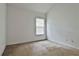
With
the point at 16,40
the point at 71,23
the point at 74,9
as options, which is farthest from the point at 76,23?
the point at 16,40

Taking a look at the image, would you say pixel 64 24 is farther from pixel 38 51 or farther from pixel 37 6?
pixel 38 51

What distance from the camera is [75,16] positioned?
135 inches

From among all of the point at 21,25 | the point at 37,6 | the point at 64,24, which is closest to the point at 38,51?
the point at 21,25

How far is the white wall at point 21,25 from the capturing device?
3.75 metres

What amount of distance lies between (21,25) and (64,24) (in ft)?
6.58

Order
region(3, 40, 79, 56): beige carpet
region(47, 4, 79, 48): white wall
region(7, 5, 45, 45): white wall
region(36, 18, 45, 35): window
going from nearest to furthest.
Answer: region(3, 40, 79, 56): beige carpet → region(47, 4, 79, 48): white wall → region(7, 5, 45, 45): white wall → region(36, 18, 45, 35): window

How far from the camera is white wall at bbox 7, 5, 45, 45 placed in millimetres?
3750

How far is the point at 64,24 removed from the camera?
3926 mm

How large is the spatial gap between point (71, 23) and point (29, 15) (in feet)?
6.53

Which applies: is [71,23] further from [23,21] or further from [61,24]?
[23,21]

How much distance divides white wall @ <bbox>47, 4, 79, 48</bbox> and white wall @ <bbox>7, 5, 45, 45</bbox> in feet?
2.07

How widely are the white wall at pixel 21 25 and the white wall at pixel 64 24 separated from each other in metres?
0.63

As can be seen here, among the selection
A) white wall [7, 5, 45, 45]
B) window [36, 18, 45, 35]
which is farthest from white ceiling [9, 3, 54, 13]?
window [36, 18, 45, 35]

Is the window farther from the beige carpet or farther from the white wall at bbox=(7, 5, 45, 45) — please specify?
the beige carpet
